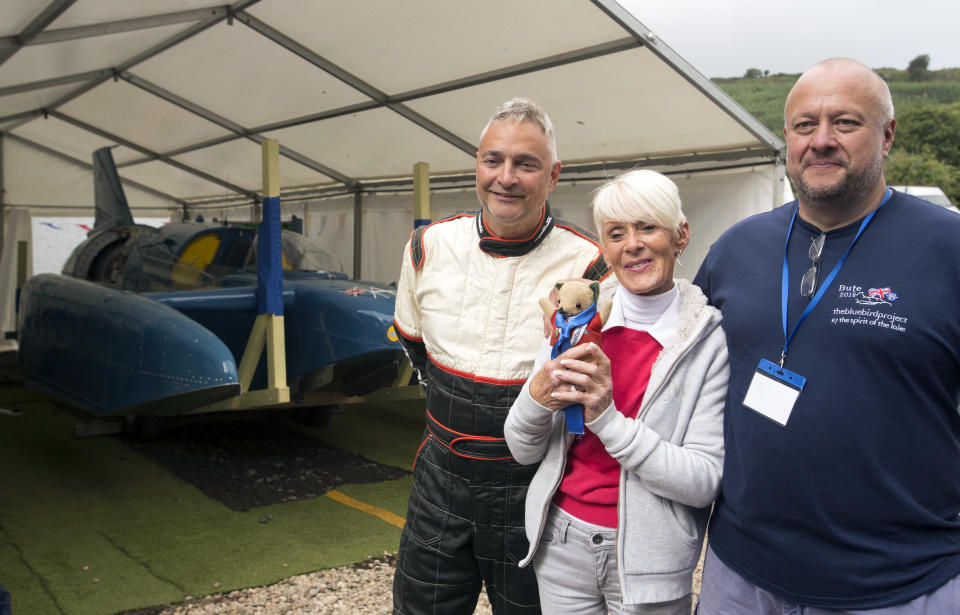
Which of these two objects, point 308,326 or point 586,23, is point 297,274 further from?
point 586,23

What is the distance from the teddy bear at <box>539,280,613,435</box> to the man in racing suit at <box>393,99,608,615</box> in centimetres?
37

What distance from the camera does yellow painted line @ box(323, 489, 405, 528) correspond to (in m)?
4.44

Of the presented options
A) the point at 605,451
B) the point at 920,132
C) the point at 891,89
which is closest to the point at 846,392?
the point at 605,451

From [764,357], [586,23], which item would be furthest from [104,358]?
[764,357]

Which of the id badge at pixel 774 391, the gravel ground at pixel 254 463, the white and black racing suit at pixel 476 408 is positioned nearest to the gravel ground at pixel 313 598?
the gravel ground at pixel 254 463

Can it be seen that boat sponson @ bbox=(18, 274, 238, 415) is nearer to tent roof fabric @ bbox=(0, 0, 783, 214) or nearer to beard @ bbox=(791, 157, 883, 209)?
tent roof fabric @ bbox=(0, 0, 783, 214)

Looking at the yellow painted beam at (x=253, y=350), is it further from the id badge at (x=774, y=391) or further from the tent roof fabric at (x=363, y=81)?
the id badge at (x=774, y=391)

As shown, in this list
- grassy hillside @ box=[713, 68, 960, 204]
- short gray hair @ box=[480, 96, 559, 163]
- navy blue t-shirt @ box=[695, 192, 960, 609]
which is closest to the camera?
navy blue t-shirt @ box=[695, 192, 960, 609]

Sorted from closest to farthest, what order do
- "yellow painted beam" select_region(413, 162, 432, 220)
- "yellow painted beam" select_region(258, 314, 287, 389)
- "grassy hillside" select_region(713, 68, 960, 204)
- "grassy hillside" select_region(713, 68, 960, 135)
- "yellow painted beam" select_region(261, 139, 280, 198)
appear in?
"yellow painted beam" select_region(258, 314, 287, 389) < "yellow painted beam" select_region(261, 139, 280, 198) < "yellow painted beam" select_region(413, 162, 432, 220) < "grassy hillside" select_region(713, 68, 960, 204) < "grassy hillside" select_region(713, 68, 960, 135)

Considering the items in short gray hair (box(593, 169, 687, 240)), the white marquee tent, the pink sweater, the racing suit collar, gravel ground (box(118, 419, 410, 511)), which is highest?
the white marquee tent

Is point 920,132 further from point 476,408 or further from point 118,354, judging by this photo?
point 476,408

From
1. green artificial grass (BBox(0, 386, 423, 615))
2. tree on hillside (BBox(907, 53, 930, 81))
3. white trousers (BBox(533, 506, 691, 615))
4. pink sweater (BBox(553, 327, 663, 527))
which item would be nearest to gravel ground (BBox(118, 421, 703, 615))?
green artificial grass (BBox(0, 386, 423, 615))

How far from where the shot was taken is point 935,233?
1299mm

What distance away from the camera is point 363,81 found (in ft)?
19.4
